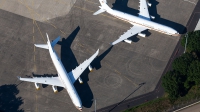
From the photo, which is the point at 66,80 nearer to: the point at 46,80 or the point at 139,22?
the point at 46,80

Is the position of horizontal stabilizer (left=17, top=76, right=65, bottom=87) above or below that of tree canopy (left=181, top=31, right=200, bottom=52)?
below

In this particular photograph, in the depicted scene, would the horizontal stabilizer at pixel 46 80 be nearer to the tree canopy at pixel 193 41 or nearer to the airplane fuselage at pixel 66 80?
the airplane fuselage at pixel 66 80

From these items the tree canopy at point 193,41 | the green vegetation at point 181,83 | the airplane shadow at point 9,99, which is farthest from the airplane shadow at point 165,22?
the airplane shadow at point 9,99


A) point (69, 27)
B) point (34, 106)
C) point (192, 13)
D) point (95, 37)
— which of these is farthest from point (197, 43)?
point (34, 106)

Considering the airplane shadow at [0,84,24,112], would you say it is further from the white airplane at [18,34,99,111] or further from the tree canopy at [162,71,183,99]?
the tree canopy at [162,71,183,99]

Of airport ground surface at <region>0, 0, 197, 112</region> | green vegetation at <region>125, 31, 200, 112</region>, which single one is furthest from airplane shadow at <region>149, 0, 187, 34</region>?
green vegetation at <region>125, 31, 200, 112</region>
